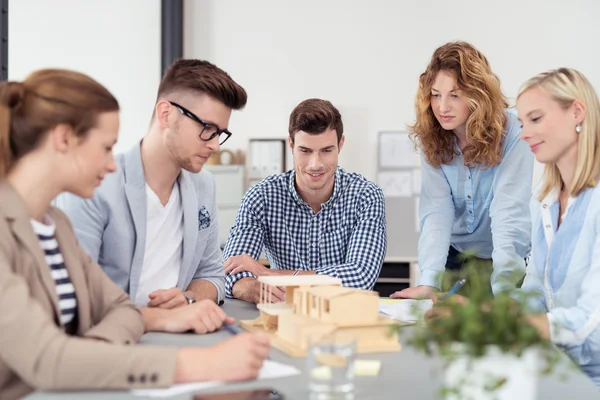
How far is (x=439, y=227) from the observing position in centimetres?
286

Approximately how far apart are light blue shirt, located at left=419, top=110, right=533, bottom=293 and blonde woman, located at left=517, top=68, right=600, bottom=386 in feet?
1.53

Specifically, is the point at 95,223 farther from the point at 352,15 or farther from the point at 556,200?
the point at 352,15

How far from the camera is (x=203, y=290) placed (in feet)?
7.71

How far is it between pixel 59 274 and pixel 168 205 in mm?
773

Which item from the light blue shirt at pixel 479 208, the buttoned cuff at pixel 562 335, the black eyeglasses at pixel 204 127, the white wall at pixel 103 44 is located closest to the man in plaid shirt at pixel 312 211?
the light blue shirt at pixel 479 208

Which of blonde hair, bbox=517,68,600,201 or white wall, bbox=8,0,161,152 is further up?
white wall, bbox=8,0,161,152

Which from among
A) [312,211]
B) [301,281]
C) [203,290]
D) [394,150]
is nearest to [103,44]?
[394,150]

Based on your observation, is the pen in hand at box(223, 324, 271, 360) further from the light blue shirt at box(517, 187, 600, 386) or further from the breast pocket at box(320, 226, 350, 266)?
the breast pocket at box(320, 226, 350, 266)

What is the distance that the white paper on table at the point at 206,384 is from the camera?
4.28ft

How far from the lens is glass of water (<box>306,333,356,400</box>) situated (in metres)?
1.27

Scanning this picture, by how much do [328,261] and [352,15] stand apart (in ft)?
10.4

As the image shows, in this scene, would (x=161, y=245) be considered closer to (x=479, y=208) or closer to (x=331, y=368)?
(x=331, y=368)

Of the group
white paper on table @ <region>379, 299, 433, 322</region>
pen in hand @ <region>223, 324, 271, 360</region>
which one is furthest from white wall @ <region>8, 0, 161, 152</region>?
pen in hand @ <region>223, 324, 271, 360</region>

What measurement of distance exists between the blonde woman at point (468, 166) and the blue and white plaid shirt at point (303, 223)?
246 mm
